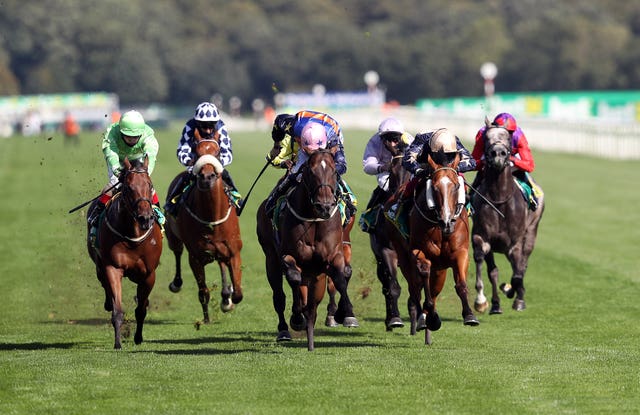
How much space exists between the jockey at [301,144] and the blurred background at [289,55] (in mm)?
55391

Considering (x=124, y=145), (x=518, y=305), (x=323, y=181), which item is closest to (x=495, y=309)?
(x=518, y=305)

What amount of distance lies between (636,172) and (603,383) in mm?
25613

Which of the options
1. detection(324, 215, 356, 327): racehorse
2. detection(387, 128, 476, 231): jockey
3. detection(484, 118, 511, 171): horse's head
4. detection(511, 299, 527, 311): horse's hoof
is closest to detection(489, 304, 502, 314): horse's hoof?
detection(511, 299, 527, 311): horse's hoof

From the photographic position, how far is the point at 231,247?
1407cm

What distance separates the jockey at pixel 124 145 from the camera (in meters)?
13.1

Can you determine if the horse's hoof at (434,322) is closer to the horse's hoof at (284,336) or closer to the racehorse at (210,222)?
the horse's hoof at (284,336)

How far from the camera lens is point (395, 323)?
509 inches

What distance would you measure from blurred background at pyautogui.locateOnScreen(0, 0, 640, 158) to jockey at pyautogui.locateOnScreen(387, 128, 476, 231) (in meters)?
56.4

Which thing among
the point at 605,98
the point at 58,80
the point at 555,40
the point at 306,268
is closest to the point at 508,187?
the point at 306,268

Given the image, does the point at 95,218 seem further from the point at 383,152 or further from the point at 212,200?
the point at 383,152

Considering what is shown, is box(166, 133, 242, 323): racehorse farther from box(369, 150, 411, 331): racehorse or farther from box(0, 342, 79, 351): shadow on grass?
box(0, 342, 79, 351): shadow on grass

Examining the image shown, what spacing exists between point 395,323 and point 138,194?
2.66m

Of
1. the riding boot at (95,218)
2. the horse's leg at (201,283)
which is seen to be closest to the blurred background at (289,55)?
the horse's leg at (201,283)

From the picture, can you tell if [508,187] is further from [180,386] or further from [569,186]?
[569,186]
